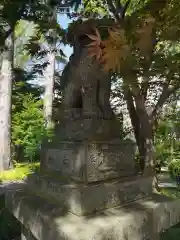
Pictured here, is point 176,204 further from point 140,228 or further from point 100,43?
point 100,43

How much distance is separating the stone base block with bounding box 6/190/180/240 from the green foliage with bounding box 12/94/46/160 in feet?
25.8

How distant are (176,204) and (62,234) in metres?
1.16

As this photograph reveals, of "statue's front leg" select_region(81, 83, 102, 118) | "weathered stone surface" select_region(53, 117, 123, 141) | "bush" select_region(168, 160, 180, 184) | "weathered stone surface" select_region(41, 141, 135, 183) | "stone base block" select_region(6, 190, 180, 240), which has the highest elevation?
"statue's front leg" select_region(81, 83, 102, 118)

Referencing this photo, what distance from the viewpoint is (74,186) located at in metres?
1.75

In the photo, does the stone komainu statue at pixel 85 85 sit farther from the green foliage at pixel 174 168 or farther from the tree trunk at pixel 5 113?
the tree trunk at pixel 5 113

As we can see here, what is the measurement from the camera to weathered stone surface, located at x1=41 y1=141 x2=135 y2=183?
1.82 metres

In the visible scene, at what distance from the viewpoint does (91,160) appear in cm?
182

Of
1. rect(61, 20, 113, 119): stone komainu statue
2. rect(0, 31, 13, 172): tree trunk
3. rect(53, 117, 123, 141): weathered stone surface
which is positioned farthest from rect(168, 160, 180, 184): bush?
rect(61, 20, 113, 119): stone komainu statue

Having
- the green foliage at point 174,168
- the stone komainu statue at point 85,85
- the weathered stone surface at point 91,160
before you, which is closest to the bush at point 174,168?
the green foliage at point 174,168

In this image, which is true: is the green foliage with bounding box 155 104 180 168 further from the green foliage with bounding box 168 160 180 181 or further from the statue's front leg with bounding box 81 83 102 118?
the statue's front leg with bounding box 81 83 102 118

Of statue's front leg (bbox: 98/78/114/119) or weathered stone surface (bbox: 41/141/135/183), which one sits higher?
statue's front leg (bbox: 98/78/114/119)

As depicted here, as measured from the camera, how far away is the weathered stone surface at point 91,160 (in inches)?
71.5

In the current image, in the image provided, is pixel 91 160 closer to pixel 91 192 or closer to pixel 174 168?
pixel 91 192

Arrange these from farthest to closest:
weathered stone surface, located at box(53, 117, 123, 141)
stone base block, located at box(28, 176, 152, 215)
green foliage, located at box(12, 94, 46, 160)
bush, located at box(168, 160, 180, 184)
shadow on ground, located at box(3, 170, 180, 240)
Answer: green foliage, located at box(12, 94, 46, 160), bush, located at box(168, 160, 180, 184), weathered stone surface, located at box(53, 117, 123, 141), stone base block, located at box(28, 176, 152, 215), shadow on ground, located at box(3, 170, 180, 240)
